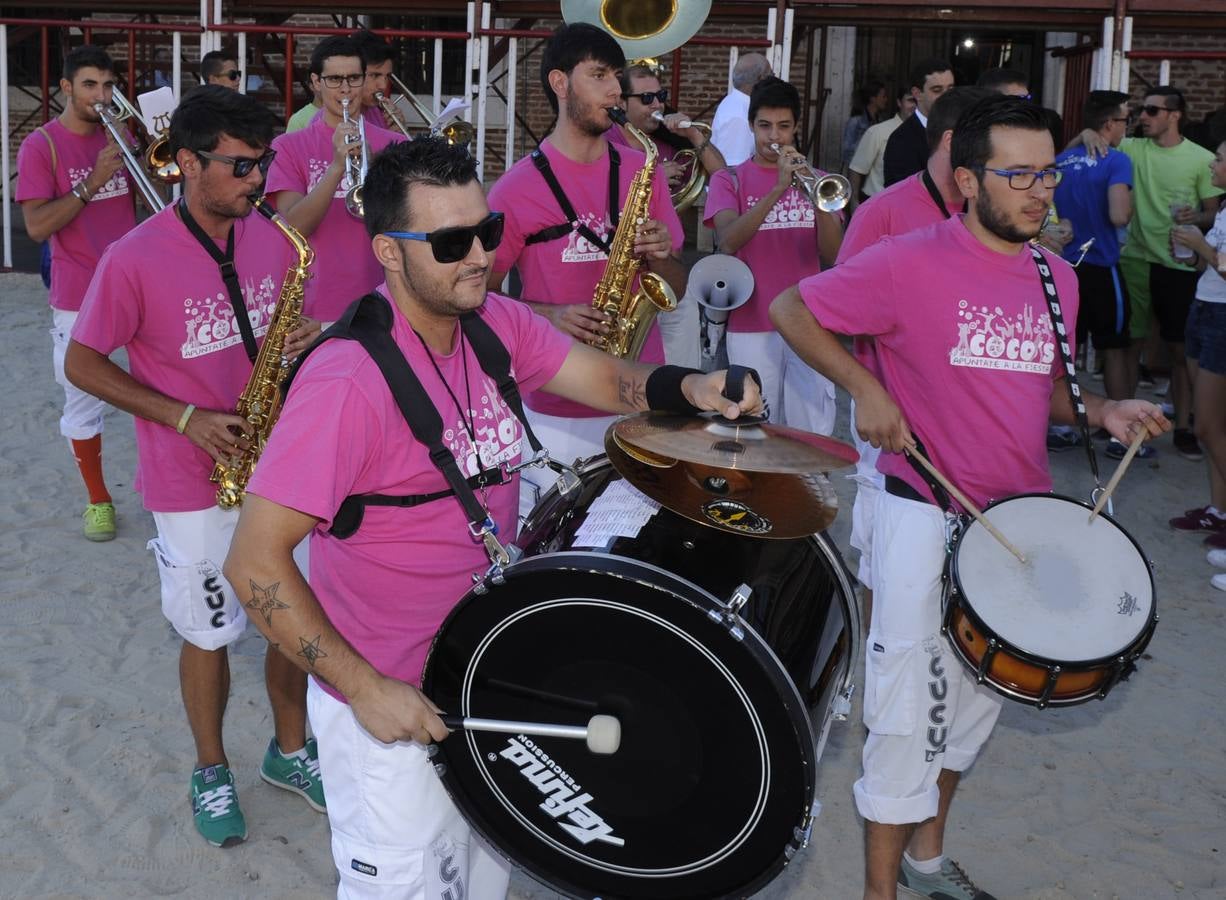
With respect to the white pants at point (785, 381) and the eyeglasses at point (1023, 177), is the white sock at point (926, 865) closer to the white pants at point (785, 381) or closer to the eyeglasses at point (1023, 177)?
the eyeglasses at point (1023, 177)

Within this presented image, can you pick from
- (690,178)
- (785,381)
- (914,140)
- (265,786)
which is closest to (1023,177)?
(265,786)

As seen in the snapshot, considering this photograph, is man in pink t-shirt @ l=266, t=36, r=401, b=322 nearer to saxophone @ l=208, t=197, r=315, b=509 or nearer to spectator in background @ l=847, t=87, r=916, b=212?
saxophone @ l=208, t=197, r=315, b=509

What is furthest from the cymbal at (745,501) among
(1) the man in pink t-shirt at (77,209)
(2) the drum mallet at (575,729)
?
(1) the man in pink t-shirt at (77,209)

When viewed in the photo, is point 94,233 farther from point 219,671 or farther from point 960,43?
point 960,43

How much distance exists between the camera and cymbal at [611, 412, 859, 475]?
2.37 metres

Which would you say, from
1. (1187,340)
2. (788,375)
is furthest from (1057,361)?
(1187,340)

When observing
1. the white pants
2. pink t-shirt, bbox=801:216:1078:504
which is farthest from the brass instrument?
pink t-shirt, bbox=801:216:1078:504

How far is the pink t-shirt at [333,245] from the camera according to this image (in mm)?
5527

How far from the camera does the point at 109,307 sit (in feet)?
12.3

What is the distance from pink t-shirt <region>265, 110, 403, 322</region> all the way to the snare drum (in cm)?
322

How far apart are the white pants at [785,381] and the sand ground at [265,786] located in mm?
1829

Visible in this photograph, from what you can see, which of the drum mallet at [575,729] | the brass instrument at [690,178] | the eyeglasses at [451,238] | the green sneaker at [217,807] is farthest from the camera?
the brass instrument at [690,178]

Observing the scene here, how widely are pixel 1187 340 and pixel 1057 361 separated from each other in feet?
14.5

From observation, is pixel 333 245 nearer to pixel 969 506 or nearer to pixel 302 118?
pixel 302 118
